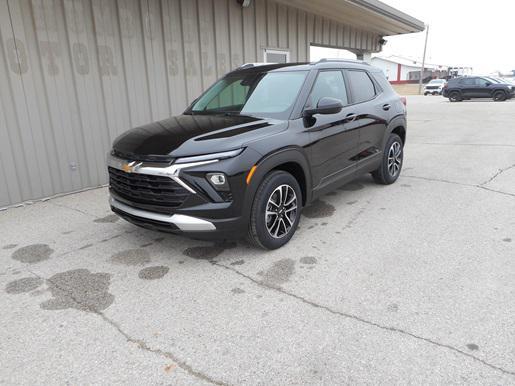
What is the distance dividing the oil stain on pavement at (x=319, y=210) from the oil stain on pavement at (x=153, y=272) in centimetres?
198

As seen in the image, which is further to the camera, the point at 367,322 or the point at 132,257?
the point at 132,257

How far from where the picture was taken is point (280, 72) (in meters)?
4.52

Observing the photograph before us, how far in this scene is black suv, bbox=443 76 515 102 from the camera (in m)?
24.6

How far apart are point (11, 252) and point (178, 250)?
1729mm

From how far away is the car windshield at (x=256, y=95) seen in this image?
162 inches

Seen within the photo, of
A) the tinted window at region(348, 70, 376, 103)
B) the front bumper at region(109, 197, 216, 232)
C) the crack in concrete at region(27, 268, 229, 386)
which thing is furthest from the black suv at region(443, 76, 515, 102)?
the crack in concrete at region(27, 268, 229, 386)

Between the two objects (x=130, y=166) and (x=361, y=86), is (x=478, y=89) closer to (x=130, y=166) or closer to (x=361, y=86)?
(x=361, y=86)

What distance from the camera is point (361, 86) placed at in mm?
5219

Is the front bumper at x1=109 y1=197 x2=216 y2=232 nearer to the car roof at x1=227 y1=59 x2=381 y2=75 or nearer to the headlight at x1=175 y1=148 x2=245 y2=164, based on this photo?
the headlight at x1=175 y1=148 x2=245 y2=164

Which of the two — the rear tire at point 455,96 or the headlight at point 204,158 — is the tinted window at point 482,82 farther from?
the headlight at point 204,158

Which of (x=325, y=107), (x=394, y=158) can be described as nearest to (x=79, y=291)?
(x=325, y=107)

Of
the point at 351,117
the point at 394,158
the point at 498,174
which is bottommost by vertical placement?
the point at 498,174

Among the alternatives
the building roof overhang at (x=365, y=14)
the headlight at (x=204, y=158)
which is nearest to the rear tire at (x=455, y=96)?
the building roof overhang at (x=365, y=14)

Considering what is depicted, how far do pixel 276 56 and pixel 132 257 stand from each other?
7.19 metres
